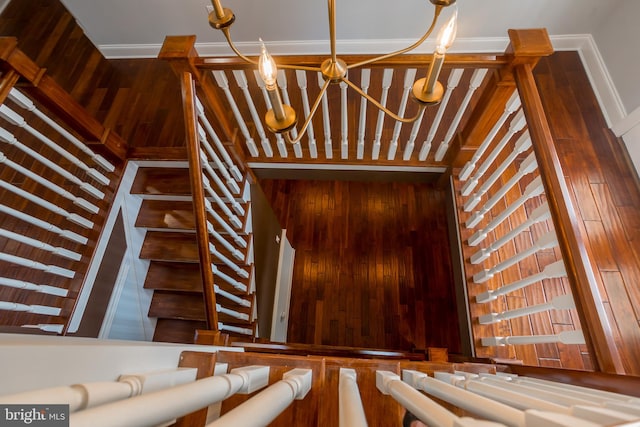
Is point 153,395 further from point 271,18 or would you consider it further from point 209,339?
point 271,18

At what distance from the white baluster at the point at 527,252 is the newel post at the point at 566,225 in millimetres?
78

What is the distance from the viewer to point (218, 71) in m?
1.61

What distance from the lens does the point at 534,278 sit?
1294 millimetres

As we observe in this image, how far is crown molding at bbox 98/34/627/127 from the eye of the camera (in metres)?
2.63

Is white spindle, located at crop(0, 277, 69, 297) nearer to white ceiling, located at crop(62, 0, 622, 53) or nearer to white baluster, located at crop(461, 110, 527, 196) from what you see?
white baluster, located at crop(461, 110, 527, 196)

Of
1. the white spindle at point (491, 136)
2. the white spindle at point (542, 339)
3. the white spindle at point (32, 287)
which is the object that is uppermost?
the white spindle at point (491, 136)

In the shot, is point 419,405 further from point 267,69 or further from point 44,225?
point 44,225

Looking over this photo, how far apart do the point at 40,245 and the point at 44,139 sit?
554 millimetres

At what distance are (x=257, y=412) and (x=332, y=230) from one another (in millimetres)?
2825

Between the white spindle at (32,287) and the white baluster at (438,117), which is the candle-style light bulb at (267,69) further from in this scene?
the white spindle at (32,287)

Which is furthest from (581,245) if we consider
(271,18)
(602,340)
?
(271,18)

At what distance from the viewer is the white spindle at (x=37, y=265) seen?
1401mm

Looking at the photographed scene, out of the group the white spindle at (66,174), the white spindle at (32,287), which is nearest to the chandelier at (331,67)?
the white spindle at (66,174)

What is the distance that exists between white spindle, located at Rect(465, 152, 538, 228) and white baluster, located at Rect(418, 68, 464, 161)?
1.92 feet
